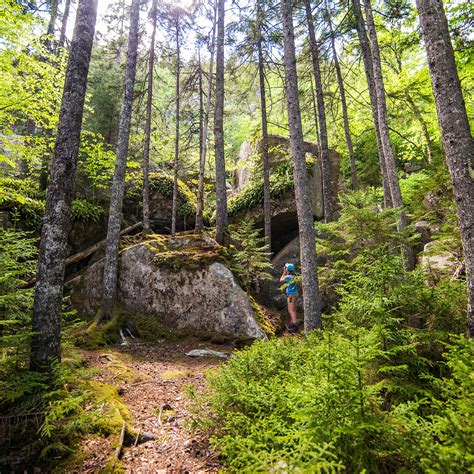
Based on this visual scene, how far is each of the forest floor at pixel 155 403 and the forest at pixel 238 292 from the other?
0.04 metres

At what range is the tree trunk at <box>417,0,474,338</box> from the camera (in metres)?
3.88

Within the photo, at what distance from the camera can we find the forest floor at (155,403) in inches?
130

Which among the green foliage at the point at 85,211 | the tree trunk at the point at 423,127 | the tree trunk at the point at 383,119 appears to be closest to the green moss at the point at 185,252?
the green foliage at the point at 85,211

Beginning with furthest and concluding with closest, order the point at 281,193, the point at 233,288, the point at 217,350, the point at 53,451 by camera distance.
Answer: the point at 281,193 < the point at 233,288 < the point at 217,350 < the point at 53,451

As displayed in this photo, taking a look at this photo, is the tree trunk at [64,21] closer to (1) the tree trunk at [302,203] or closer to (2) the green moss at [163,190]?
(2) the green moss at [163,190]

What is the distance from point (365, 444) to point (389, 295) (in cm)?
240

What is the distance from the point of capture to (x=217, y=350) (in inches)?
325

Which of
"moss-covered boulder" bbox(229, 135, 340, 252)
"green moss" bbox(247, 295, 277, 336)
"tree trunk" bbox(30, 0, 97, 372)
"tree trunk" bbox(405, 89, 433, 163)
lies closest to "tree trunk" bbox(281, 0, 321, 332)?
"green moss" bbox(247, 295, 277, 336)

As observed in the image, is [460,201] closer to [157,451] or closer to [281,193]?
[157,451]

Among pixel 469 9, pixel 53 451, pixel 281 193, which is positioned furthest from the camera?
pixel 281 193

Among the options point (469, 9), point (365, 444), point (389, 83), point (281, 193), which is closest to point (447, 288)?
point (365, 444)

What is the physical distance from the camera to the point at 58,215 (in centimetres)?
430

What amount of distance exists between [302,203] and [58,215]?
5453 mm

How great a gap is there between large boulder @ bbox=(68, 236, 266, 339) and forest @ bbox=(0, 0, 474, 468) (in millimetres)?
71
